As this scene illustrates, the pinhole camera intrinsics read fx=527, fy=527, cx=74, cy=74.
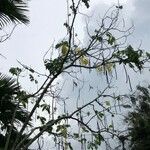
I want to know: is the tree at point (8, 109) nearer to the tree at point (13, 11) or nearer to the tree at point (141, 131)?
the tree at point (13, 11)

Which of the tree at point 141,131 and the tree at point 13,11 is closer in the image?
the tree at point 13,11

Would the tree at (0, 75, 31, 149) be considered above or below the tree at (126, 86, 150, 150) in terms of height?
below

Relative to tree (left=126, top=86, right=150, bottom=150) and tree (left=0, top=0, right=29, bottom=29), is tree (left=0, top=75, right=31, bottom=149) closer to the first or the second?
tree (left=0, top=0, right=29, bottom=29)

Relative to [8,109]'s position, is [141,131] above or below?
above

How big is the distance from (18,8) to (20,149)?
10.2ft

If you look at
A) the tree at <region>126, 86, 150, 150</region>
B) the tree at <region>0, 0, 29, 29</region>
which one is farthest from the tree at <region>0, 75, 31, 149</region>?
the tree at <region>126, 86, 150, 150</region>

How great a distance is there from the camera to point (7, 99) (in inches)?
328

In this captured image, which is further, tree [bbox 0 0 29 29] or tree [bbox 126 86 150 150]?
tree [bbox 126 86 150 150]

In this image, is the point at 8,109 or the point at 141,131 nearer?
the point at 8,109

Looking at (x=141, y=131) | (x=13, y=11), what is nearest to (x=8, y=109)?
(x=13, y=11)

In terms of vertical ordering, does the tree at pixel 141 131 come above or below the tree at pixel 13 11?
above

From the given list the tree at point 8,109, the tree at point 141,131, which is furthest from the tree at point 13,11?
the tree at point 141,131

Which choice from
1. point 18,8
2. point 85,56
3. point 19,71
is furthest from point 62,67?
point 18,8

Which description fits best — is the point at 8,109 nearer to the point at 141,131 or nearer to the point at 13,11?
the point at 13,11
